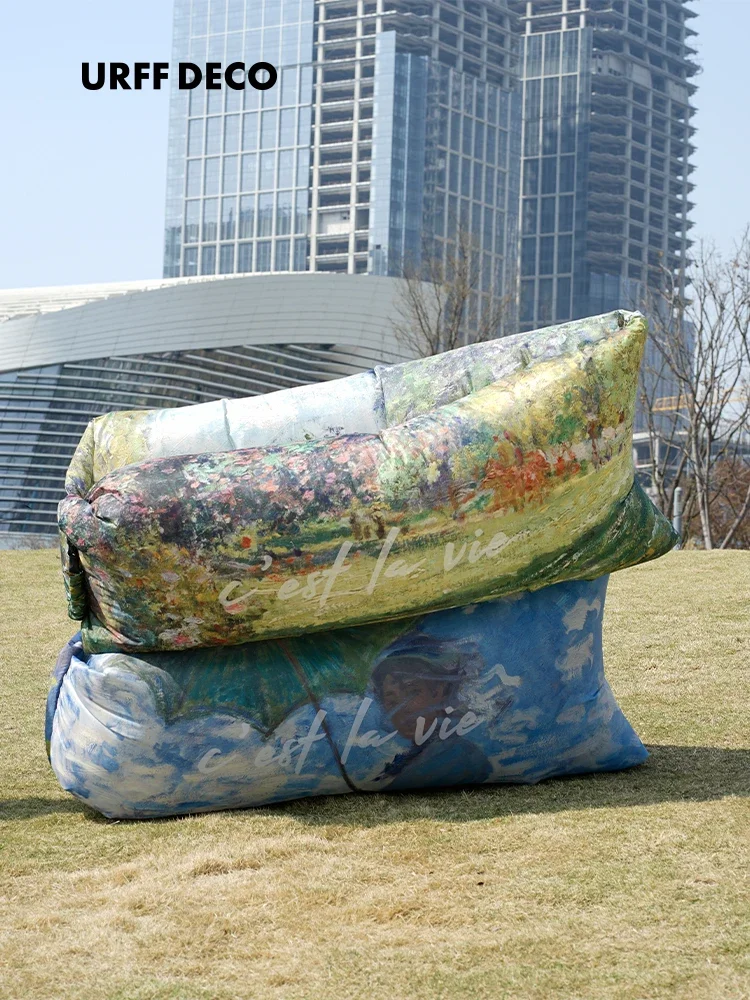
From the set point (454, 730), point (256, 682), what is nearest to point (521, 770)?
point (454, 730)

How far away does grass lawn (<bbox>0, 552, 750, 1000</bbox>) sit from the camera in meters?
2.45

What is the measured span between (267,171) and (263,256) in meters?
8.14

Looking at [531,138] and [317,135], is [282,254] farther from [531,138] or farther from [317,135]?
[531,138]

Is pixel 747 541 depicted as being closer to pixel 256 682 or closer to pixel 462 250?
pixel 462 250

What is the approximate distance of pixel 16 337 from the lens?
138 ft

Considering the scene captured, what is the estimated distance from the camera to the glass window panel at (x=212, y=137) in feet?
351

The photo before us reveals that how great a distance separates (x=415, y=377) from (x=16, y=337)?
4043 cm

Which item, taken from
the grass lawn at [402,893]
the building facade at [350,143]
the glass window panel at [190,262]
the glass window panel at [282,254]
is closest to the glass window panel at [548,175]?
the building facade at [350,143]

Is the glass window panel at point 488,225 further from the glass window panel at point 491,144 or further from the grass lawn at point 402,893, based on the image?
the grass lawn at point 402,893

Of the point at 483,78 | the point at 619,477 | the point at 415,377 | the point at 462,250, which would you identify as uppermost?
the point at 483,78

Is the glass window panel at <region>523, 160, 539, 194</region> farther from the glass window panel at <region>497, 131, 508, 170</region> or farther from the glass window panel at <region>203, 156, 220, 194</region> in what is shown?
the glass window panel at <region>203, 156, 220, 194</region>

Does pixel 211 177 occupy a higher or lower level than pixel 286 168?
lower

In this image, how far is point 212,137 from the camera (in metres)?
107

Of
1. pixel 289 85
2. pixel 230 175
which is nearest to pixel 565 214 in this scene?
pixel 289 85
